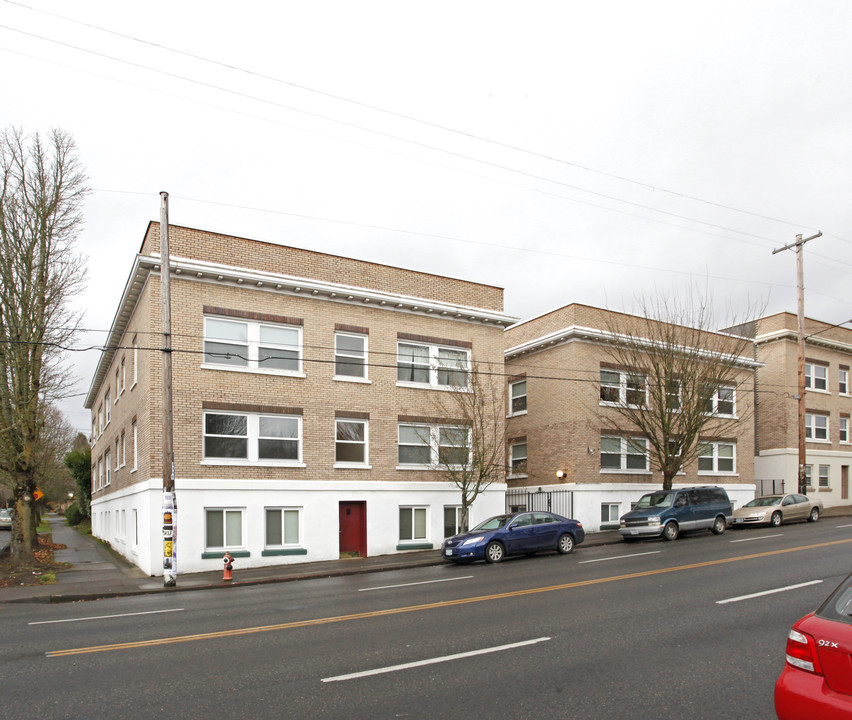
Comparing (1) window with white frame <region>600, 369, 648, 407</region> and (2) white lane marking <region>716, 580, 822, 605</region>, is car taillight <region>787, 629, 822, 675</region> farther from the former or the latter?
(1) window with white frame <region>600, 369, 648, 407</region>

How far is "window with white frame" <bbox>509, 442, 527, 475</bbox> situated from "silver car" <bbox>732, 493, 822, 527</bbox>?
355 inches

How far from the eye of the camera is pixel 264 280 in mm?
22781

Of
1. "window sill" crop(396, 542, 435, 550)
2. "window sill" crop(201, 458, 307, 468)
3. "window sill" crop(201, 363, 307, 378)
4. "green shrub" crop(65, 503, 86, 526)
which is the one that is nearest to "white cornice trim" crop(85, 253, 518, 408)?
"window sill" crop(201, 363, 307, 378)

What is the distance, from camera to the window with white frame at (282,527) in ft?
73.8

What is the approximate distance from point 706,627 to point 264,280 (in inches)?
672

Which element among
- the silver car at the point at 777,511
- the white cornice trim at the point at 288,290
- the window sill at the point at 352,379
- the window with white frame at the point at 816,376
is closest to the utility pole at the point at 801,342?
the silver car at the point at 777,511

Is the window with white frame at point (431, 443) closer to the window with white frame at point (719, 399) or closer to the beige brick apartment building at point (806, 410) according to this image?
the window with white frame at point (719, 399)

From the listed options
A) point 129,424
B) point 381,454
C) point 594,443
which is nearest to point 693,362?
point 594,443

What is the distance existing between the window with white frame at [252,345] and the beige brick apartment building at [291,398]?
1.7 inches

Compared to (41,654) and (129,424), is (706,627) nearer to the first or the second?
(41,654)

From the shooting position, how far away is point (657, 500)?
83.5ft

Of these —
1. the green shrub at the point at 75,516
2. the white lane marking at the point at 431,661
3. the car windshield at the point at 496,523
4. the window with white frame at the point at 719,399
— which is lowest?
the green shrub at the point at 75,516

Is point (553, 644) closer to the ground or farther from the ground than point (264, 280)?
closer to the ground

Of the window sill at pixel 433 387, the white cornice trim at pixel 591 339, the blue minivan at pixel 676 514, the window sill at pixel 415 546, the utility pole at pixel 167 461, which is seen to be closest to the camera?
the utility pole at pixel 167 461
